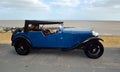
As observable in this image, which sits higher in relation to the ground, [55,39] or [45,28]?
[45,28]

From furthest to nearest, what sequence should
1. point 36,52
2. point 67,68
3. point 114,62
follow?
point 36,52
point 114,62
point 67,68

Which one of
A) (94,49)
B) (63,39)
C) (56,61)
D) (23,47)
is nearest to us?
(56,61)

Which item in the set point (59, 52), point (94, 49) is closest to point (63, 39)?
point (59, 52)

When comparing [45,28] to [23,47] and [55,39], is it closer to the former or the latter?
[55,39]

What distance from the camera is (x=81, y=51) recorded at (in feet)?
29.7

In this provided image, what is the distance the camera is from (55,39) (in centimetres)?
827

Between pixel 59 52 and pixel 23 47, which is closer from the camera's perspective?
pixel 23 47

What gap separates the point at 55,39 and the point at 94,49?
4.80 feet

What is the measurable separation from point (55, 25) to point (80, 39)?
4.47ft

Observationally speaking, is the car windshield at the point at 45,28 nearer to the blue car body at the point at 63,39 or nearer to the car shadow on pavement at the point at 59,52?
the blue car body at the point at 63,39

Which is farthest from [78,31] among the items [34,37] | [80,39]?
[34,37]

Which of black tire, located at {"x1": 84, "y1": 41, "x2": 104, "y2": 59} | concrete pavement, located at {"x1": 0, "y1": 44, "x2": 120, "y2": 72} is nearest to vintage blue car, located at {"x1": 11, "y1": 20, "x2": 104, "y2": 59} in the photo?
black tire, located at {"x1": 84, "y1": 41, "x2": 104, "y2": 59}

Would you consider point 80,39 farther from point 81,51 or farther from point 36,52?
point 36,52

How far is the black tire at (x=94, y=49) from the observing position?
802 centimetres
